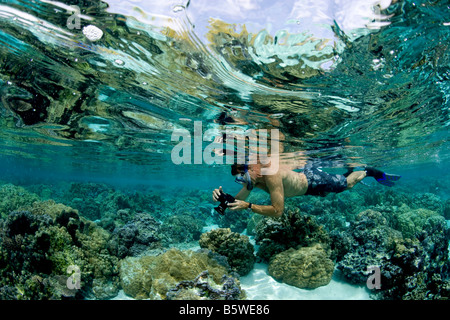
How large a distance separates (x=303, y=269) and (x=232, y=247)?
1.93m

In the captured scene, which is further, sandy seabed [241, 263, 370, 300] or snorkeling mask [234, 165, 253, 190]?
snorkeling mask [234, 165, 253, 190]

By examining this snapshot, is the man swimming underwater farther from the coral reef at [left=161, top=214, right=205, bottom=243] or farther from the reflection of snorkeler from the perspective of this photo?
the coral reef at [left=161, top=214, right=205, bottom=243]

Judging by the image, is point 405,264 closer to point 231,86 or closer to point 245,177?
point 245,177

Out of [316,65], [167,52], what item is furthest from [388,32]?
[167,52]

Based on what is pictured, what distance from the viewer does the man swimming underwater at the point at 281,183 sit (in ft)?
17.0

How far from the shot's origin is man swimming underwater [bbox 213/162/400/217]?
5.18m

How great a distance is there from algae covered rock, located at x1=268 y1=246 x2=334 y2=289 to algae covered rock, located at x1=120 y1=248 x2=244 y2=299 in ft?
4.60

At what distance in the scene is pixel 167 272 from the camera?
4.88m

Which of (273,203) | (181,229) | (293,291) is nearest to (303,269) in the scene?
(293,291)

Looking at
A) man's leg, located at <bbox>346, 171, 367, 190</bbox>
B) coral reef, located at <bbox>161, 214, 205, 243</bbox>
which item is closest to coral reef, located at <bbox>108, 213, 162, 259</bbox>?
coral reef, located at <bbox>161, 214, 205, 243</bbox>

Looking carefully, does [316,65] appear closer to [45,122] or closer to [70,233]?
[70,233]

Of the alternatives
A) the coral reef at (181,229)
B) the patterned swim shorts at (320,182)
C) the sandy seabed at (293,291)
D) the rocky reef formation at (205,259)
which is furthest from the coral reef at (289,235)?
the coral reef at (181,229)

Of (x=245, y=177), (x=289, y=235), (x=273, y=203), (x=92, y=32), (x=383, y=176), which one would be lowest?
(x=289, y=235)

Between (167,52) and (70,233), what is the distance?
5.74 m
